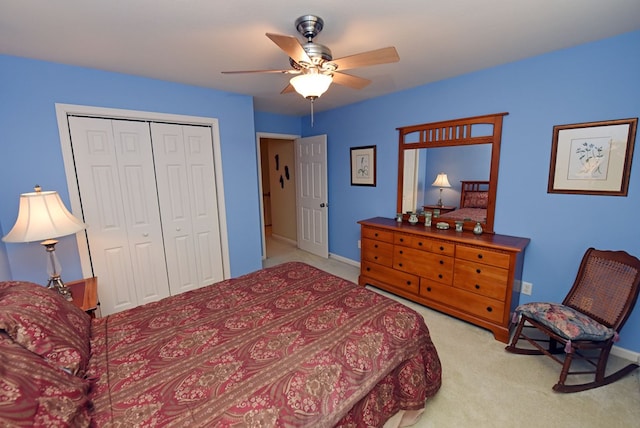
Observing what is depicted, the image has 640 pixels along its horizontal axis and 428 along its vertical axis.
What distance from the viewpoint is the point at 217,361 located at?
46.9 inches

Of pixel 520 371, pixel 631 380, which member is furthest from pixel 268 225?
pixel 631 380

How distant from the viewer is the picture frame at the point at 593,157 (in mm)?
1908

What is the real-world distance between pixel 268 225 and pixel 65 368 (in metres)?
5.89

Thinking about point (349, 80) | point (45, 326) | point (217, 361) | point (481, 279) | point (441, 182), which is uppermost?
point (349, 80)

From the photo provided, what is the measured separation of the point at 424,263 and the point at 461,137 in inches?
52.7

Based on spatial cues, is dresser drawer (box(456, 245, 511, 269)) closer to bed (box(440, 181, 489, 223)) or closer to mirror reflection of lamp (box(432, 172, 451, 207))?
bed (box(440, 181, 489, 223))

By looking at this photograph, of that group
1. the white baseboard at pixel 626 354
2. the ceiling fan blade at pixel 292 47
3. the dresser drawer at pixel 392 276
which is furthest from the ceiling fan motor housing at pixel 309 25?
the white baseboard at pixel 626 354

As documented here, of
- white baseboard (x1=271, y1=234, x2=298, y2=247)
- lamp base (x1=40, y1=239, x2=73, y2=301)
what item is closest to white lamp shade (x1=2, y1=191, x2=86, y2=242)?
lamp base (x1=40, y1=239, x2=73, y2=301)

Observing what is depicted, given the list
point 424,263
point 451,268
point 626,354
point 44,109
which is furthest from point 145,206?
point 626,354

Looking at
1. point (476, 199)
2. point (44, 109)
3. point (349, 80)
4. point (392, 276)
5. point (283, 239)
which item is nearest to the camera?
point (349, 80)

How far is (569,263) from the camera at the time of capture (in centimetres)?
219

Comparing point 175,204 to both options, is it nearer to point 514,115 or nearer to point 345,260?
point 345,260

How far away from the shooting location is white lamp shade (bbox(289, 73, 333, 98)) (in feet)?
5.11

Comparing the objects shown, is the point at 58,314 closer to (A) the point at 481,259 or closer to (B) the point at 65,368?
(B) the point at 65,368
